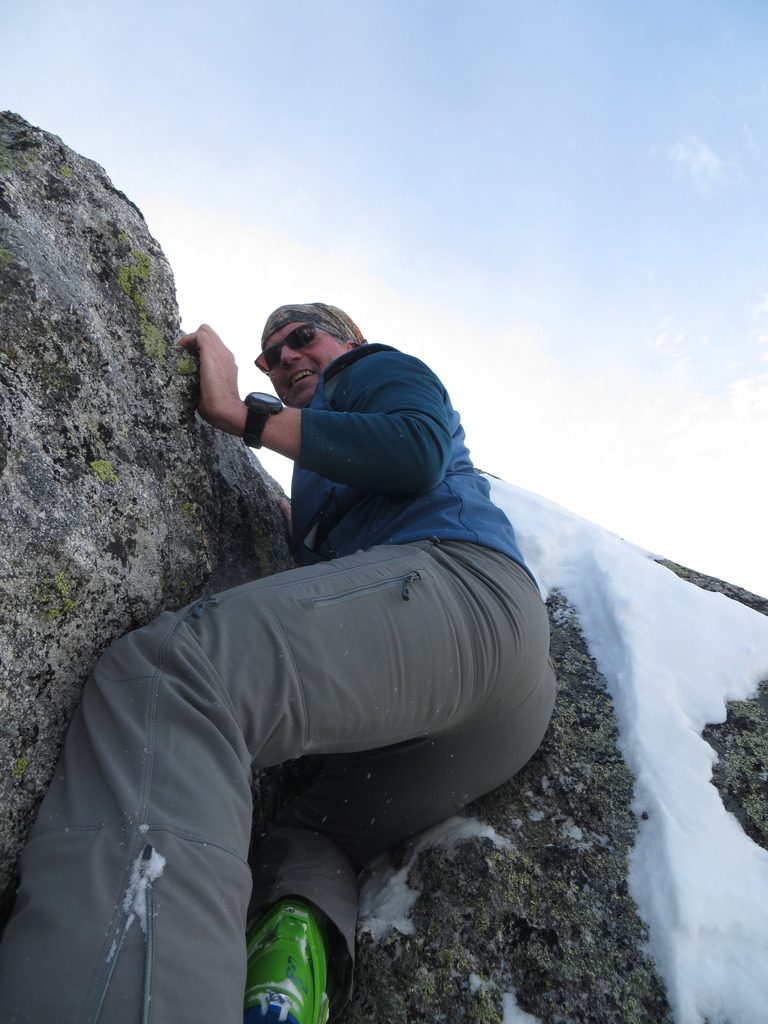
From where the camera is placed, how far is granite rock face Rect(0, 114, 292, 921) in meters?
1.82

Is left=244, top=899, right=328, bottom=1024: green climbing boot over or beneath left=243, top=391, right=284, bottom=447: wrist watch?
beneath

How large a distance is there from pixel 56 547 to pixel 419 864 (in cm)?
196

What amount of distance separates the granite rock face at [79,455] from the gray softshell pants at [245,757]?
0.15 metres

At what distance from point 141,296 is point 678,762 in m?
3.26

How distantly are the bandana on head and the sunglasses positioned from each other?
0.40ft

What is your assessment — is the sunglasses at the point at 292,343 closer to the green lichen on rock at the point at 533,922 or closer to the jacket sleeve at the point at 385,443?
the jacket sleeve at the point at 385,443

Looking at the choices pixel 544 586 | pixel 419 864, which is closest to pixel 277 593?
pixel 419 864

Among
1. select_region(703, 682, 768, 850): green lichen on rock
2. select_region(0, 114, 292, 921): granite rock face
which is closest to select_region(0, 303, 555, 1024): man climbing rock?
select_region(0, 114, 292, 921): granite rock face

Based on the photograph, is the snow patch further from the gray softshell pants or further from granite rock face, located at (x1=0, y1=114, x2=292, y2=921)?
granite rock face, located at (x1=0, y1=114, x2=292, y2=921)

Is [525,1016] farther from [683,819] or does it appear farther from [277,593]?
[277,593]

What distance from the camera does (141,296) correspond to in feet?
9.14

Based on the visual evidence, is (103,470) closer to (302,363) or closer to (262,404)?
(262,404)

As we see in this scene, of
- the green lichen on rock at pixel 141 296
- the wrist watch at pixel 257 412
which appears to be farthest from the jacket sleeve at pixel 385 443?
the green lichen on rock at pixel 141 296

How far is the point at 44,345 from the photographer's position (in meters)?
2.12
